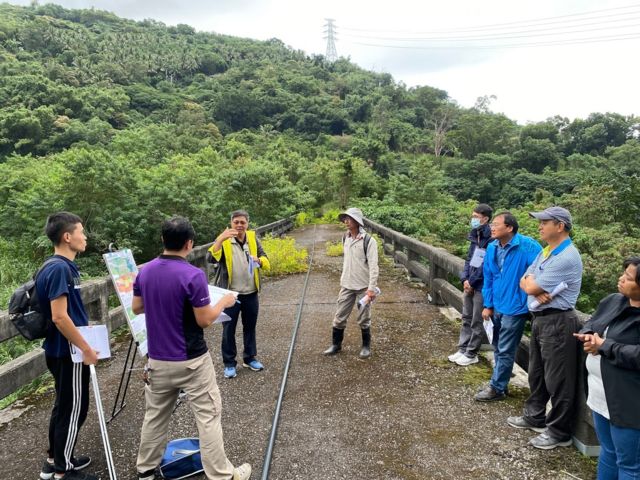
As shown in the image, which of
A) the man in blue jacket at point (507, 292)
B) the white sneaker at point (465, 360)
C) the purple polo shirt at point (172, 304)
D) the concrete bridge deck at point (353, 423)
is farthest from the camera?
the white sneaker at point (465, 360)

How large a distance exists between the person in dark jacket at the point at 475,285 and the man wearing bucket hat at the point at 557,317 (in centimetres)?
121

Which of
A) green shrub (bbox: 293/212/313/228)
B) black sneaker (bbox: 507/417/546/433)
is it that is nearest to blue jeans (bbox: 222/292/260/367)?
black sneaker (bbox: 507/417/546/433)

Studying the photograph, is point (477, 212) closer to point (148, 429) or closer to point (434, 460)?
point (434, 460)

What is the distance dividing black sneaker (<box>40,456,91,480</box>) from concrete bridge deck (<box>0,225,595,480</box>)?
0.07 metres

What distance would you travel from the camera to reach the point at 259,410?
3646mm

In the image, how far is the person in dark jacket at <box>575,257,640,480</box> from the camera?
2059mm

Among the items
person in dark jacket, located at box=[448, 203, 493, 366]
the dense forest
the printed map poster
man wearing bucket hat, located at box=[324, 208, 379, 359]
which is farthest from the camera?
the dense forest

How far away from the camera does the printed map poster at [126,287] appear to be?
10.4ft

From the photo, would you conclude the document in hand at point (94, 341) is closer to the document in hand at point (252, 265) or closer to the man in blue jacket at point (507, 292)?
the document in hand at point (252, 265)

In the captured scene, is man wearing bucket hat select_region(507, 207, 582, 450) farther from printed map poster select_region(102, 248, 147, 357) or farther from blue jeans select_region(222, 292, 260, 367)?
printed map poster select_region(102, 248, 147, 357)

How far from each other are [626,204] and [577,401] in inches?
569

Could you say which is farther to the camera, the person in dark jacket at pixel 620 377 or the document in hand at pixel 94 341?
the document in hand at pixel 94 341

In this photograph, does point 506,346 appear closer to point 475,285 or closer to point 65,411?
point 475,285

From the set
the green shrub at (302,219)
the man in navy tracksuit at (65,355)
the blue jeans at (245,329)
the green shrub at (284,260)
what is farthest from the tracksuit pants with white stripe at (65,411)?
the green shrub at (302,219)
